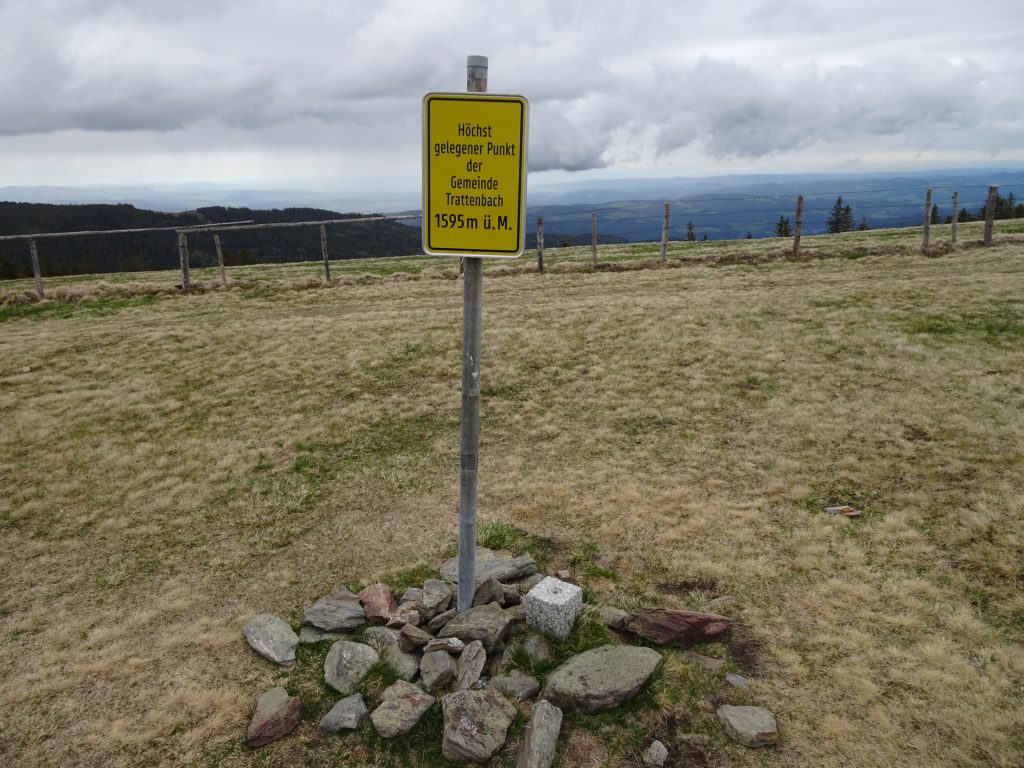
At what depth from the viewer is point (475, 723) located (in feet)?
14.5

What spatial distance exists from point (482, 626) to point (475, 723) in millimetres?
940

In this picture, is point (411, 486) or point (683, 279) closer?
point (411, 486)

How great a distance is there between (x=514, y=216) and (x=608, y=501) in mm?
4746

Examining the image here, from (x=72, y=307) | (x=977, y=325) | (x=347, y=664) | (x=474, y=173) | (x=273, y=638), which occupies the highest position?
(x=474, y=173)

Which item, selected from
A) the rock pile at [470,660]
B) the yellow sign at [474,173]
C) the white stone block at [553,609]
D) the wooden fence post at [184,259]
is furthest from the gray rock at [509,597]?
the wooden fence post at [184,259]

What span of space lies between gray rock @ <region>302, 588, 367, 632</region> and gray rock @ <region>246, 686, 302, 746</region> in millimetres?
909

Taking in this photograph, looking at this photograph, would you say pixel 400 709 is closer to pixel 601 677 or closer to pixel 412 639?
pixel 412 639

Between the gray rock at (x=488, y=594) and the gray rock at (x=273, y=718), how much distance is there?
1.71 meters

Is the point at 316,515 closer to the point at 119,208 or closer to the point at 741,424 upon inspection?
the point at 741,424

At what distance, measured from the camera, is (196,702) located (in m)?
5.03

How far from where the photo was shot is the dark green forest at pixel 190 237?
13450cm

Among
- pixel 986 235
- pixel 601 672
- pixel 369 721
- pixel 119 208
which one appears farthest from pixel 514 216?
pixel 119 208

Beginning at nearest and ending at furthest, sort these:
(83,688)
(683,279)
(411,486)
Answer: (83,688), (411,486), (683,279)

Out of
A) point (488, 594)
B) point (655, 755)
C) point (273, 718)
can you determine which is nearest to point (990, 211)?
point (488, 594)
